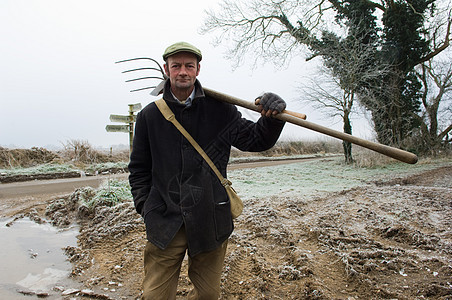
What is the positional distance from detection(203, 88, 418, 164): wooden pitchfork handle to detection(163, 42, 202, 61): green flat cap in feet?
1.01

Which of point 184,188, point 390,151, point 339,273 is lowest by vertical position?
point 339,273

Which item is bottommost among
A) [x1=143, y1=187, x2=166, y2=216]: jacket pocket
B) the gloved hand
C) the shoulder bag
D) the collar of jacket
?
[x1=143, y1=187, x2=166, y2=216]: jacket pocket

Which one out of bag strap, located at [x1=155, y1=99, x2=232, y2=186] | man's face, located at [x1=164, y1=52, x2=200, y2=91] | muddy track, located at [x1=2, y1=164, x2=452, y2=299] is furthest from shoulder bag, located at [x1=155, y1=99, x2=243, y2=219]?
muddy track, located at [x1=2, y1=164, x2=452, y2=299]

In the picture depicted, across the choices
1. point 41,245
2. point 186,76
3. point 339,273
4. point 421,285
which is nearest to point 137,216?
point 41,245

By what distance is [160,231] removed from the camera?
1.92 meters

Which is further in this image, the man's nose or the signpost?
the signpost

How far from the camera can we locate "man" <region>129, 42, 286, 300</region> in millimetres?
1940

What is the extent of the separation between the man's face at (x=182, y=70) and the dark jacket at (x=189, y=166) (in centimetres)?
9

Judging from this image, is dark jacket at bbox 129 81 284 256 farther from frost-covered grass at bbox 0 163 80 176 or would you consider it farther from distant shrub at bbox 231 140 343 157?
distant shrub at bbox 231 140 343 157

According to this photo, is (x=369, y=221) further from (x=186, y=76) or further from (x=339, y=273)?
(x=186, y=76)

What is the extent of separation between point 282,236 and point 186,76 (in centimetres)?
290

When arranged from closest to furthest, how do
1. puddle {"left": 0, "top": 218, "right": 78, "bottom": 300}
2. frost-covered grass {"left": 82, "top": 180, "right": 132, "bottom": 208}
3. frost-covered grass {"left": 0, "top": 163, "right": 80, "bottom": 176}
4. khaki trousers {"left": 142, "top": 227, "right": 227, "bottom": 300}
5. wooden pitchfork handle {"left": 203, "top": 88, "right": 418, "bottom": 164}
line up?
1. wooden pitchfork handle {"left": 203, "top": 88, "right": 418, "bottom": 164}
2. khaki trousers {"left": 142, "top": 227, "right": 227, "bottom": 300}
3. puddle {"left": 0, "top": 218, "right": 78, "bottom": 300}
4. frost-covered grass {"left": 82, "top": 180, "right": 132, "bottom": 208}
5. frost-covered grass {"left": 0, "top": 163, "right": 80, "bottom": 176}

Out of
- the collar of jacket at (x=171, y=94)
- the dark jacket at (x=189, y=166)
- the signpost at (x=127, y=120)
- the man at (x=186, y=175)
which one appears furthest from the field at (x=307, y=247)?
the signpost at (x=127, y=120)

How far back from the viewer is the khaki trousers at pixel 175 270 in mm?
1929
